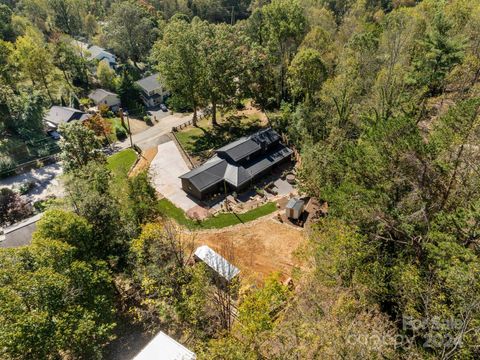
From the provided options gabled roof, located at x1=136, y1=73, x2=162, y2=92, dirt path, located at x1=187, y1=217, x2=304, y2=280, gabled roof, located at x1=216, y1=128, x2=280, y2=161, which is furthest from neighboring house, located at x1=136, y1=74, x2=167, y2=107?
dirt path, located at x1=187, y1=217, x2=304, y2=280

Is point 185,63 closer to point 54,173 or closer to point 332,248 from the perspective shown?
point 54,173

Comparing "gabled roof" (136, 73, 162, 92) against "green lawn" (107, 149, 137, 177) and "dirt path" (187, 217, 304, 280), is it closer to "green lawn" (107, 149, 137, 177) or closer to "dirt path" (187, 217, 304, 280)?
"green lawn" (107, 149, 137, 177)

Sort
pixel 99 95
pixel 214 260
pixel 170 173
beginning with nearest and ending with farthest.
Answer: pixel 214 260
pixel 170 173
pixel 99 95

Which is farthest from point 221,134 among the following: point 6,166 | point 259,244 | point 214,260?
point 6,166

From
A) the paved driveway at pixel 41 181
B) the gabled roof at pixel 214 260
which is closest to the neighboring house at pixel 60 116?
the paved driveway at pixel 41 181

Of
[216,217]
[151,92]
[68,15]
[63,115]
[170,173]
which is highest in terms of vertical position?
[68,15]

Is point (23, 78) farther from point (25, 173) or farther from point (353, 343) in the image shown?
point (353, 343)

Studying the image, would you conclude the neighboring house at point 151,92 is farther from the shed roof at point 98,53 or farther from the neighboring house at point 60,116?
the shed roof at point 98,53

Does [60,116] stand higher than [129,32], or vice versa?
[129,32]

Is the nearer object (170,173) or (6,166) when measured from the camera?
(170,173)
